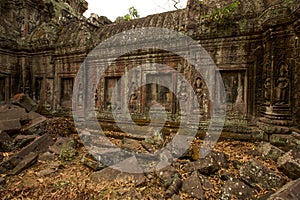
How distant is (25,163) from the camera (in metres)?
4.46

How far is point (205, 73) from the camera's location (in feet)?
19.8

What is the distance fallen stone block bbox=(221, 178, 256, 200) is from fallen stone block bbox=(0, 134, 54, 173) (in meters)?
4.71

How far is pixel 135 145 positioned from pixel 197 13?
15.8 ft

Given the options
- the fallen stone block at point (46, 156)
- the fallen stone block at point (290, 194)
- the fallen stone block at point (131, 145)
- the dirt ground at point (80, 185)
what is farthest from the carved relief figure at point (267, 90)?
the fallen stone block at point (46, 156)

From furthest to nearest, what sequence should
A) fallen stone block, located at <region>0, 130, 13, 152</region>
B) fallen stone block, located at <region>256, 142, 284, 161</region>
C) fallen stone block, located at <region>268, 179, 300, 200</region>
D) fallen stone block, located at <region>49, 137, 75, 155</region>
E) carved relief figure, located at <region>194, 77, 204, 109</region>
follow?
carved relief figure, located at <region>194, 77, 204, 109</region> → fallen stone block, located at <region>49, 137, 75, 155</region> → fallen stone block, located at <region>0, 130, 13, 152</region> → fallen stone block, located at <region>256, 142, 284, 161</region> → fallen stone block, located at <region>268, 179, 300, 200</region>

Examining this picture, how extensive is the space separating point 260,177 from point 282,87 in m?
2.71

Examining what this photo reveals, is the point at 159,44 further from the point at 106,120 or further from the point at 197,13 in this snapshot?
the point at 106,120

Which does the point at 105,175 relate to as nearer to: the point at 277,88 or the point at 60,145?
the point at 60,145

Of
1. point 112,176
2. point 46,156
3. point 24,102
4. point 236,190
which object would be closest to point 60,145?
point 46,156

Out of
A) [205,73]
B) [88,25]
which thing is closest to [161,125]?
[205,73]

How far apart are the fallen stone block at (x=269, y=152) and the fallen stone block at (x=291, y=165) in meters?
0.48

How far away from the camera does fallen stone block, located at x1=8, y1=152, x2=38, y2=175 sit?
426 centimetres

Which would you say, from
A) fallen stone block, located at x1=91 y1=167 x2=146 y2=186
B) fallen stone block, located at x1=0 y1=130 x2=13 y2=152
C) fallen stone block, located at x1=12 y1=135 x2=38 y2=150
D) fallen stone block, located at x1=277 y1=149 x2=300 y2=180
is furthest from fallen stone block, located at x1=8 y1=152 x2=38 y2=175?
fallen stone block, located at x1=277 y1=149 x2=300 y2=180

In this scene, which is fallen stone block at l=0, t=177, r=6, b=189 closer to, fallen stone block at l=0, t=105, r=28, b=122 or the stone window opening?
fallen stone block at l=0, t=105, r=28, b=122
